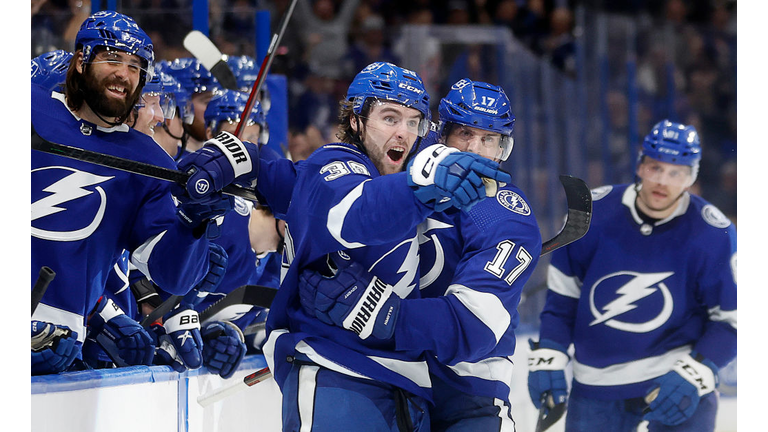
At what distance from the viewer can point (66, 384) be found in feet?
6.06

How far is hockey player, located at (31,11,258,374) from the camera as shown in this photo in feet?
5.91

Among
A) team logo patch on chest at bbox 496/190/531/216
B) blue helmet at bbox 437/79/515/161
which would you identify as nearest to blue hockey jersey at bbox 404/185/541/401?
team logo patch on chest at bbox 496/190/531/216

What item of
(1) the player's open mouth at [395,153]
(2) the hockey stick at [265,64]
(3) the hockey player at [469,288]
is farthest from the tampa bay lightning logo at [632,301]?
(1) the player's open mouth at [395,153]

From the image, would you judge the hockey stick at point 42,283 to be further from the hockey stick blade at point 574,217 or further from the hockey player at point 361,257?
the hockey stick blade at point 574,217

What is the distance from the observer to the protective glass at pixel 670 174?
2836 millimetres

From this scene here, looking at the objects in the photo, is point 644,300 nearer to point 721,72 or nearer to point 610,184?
point 610,184

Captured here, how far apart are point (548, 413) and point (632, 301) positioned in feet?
1.35

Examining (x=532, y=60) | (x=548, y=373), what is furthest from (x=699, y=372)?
(x=532, y=60)

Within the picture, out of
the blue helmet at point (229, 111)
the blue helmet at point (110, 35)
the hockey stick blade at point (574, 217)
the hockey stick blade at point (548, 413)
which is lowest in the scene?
the hockey stick blade at point (548, 413)

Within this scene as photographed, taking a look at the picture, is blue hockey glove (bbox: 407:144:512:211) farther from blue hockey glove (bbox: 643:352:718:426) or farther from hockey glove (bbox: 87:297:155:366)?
blue hockey glove (bbox: 643:352:718:426)

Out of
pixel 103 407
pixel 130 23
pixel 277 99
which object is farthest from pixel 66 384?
pixel 277 99

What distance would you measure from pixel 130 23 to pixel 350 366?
82 cm

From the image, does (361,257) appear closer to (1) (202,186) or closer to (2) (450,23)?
(1) (202,186)

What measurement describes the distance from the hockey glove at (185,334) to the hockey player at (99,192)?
1.19 ft
